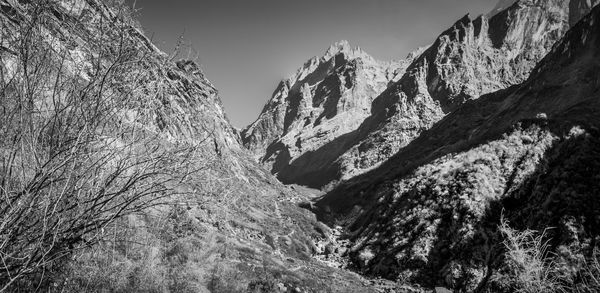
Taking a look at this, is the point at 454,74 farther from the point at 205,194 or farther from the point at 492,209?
the point at 205,194

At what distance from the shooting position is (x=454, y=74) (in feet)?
516

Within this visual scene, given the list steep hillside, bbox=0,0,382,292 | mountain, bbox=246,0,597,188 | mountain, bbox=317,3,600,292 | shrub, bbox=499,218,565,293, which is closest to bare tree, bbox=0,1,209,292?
steep hillside, bbox=0,0,382,292

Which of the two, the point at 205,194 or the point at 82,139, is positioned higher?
the point at 82,139

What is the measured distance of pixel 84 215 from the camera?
15.7ft

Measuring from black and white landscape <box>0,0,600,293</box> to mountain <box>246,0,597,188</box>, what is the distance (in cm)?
4846

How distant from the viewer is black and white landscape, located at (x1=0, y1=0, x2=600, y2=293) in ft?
14.8

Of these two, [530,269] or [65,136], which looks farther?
[530,269]

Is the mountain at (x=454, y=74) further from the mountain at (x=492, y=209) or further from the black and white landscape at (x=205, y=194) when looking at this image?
the mountain at (x=492, y=209)

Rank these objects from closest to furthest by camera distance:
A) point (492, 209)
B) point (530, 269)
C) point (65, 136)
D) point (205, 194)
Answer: point (65, 136) → point (205, 194) → point (530, 269) → point (492, 209)

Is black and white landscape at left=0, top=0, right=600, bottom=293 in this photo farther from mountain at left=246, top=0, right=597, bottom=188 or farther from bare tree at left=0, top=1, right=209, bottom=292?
mountain at left=246, top=0, right=597, bottom=188

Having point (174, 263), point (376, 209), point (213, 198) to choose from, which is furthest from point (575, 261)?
point (376, 209)

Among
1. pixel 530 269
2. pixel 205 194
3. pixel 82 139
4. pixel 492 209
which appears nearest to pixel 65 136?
pixel 82 139

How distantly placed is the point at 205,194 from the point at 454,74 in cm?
16858

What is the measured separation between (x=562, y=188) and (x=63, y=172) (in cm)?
3316
